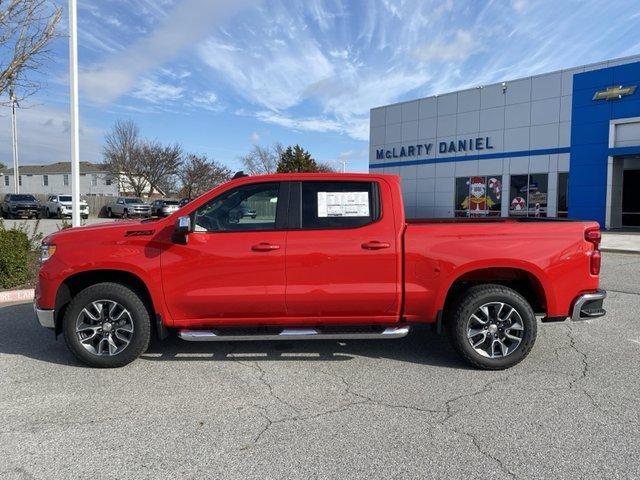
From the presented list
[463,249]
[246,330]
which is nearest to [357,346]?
[246,330]

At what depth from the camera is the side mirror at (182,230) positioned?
449cm

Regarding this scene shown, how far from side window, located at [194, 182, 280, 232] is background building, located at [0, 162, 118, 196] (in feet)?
224

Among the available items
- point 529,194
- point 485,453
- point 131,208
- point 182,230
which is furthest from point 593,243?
point 131,208

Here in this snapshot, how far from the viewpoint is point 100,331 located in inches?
186

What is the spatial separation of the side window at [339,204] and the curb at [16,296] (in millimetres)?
5665

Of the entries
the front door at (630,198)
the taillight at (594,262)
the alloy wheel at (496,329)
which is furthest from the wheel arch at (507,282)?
the front door at (630,198)

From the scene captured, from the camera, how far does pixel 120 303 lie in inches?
184

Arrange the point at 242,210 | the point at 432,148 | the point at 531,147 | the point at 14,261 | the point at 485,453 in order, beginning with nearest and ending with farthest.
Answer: the point at 485,453
the point at 242,210
the point at 14,261
the point at 531,147
the point at 432,148

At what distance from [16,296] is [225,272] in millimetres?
5127

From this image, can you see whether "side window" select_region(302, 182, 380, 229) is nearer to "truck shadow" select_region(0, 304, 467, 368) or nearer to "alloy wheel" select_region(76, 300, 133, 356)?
"truck shadow" select_region(0, 304, 467, 368)

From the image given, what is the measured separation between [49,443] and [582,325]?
6.18 metres

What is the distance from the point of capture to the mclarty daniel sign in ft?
90.7

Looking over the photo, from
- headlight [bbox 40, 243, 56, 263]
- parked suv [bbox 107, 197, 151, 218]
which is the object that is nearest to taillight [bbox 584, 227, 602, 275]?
headlight [bbox 40, 243, 56, 263]

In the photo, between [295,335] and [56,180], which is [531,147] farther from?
[56,180]
